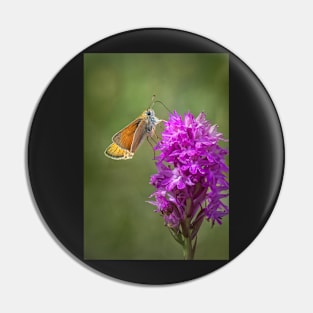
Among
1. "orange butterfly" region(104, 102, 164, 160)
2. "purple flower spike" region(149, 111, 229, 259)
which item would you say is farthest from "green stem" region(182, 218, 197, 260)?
"orange butterfly" region(104, 102, 164, 160)

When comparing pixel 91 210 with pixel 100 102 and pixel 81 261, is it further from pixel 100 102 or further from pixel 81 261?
pixel 100 102

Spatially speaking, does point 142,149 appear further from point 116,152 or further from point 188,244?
point 188,244

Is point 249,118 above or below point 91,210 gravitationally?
above

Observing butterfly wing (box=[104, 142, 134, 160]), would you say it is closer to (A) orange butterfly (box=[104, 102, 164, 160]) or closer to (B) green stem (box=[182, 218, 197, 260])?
(A) orange butterfly (box=[104, 102, 164, 160])

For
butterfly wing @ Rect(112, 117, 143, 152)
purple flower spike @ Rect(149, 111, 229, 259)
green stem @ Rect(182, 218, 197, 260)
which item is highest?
butterfly wing @ Rect(112, 117, 143, 152)

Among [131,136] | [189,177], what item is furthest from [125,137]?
[189,177]

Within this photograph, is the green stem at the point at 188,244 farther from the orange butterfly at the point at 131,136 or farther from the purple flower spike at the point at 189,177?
the orange butterfly at the point at 131,136

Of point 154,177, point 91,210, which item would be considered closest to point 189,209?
point 154,177
